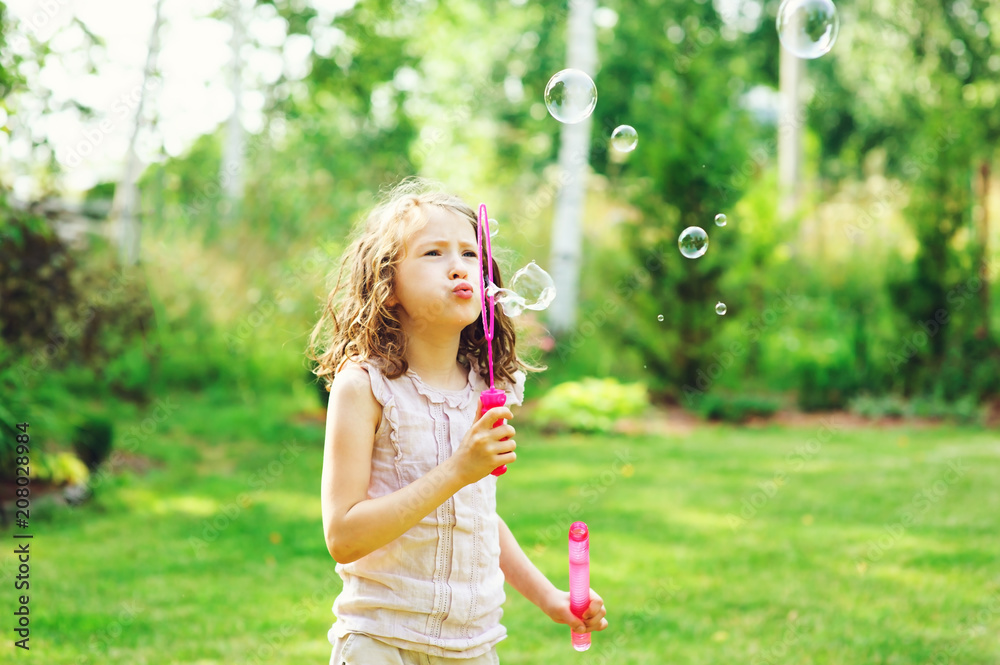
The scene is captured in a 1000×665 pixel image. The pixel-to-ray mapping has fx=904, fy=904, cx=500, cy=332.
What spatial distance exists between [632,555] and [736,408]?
416 centimetres

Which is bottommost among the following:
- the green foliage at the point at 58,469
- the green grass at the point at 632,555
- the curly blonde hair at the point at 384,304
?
the green grass at the point at 632,555

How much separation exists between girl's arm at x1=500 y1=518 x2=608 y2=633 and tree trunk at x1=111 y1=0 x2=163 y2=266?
7297 mm

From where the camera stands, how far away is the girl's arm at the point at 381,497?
162 cm

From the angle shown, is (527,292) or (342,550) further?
(527,292)

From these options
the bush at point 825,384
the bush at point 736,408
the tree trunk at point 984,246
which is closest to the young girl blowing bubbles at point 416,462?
the bush at point 736,408

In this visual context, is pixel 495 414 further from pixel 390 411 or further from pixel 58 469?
pixel 58 469

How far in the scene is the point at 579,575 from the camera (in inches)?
74.2

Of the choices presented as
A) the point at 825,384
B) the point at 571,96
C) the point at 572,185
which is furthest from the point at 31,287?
the point at 825,384

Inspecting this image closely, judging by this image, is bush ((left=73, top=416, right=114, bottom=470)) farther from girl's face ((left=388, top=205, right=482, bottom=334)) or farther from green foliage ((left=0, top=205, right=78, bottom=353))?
girl's face ((left=388, top=205, right=482, bottom=334))

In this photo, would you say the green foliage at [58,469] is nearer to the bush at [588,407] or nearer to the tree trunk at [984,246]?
the bush at [588,407]

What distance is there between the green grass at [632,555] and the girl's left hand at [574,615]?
52.7 inches

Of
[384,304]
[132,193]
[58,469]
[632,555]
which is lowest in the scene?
[632,555]

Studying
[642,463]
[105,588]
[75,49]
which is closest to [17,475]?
[105,588]

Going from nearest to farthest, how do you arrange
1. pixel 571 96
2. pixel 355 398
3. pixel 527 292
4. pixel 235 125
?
pixel 355 398, pixel 527 292, pixel 571 96, pixel 235 125
